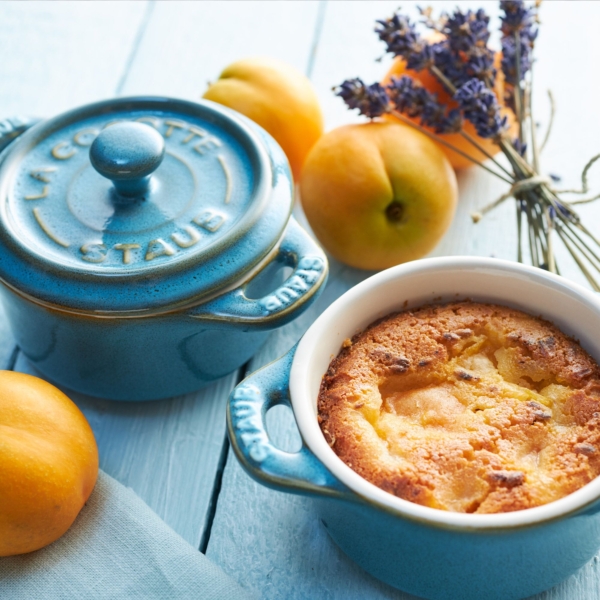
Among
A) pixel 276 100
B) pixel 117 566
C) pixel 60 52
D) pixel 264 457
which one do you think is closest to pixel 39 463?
pixel 117 566

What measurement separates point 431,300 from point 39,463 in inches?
22.5

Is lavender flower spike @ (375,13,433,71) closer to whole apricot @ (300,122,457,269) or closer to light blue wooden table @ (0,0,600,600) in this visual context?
whole apricot @ (300,122,457,269)

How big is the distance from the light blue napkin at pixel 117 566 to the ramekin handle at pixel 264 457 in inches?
9.0

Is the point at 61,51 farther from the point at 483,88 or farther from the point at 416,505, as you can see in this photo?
the point at 416,505

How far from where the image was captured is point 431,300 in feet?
3.66

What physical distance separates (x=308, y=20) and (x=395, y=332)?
42.6 inches

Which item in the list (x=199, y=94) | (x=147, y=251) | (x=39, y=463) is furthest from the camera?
(x=199, y=94)

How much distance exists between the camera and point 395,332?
108cm

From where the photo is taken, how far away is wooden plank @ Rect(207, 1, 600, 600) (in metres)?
1.04

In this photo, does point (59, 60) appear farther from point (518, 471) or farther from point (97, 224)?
point (518, 471)

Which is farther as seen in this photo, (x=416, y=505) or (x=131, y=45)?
(x=131, y=45)

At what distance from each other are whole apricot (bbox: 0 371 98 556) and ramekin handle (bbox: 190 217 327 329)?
0.23 m

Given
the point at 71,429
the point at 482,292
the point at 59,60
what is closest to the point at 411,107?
the point at 482,292

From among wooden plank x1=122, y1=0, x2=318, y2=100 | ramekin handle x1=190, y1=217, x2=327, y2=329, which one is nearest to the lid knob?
ramekin handle x1=190, y1=217, x2=327, y2=329
